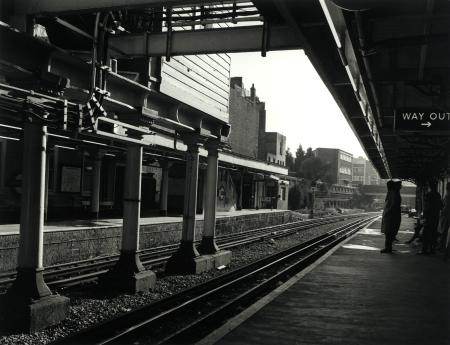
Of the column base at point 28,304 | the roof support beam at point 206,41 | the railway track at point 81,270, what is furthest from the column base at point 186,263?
the column base at point 28,304

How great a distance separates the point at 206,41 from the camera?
8.04m

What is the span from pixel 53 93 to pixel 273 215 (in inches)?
1123

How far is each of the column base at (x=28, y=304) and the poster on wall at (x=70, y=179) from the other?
44.8 feet

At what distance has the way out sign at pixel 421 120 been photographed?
9.05m

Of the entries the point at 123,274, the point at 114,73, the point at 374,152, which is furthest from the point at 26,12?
the point at 374,152

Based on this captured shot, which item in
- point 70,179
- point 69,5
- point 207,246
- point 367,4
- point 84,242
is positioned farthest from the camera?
point 70,179

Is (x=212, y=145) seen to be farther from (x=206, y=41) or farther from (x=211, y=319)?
(x=211, y=319)

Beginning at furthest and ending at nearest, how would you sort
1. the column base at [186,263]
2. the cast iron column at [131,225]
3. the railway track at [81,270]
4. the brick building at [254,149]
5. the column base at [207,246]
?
the brick building at [254,149]
the column base at [207,246]
the column base at [186,263]
the railway track at [81,270]
the cast iron column at [131,225]

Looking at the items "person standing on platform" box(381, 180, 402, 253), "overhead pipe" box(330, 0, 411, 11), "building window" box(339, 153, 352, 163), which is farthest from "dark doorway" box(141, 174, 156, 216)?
"building window" box(339, 153, 352, 163)

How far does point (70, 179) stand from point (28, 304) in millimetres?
14323

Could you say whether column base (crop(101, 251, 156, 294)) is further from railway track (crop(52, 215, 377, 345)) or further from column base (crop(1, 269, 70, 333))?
column base (crop(1, 269, 70, 333))

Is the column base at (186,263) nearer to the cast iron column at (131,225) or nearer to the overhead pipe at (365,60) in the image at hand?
the cast iron column at (131,225)

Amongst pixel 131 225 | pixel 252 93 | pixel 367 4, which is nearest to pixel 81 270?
pixel 131 225

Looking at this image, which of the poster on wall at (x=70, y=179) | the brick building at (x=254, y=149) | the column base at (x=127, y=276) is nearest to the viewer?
the column base at (x=127, y=276)
